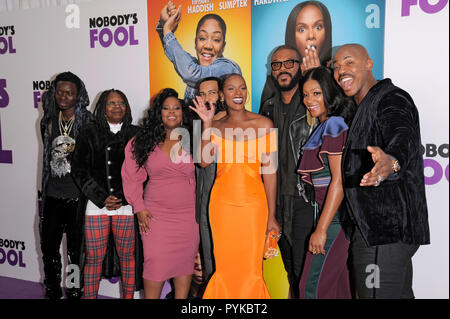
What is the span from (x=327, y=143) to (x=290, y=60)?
2.72ft

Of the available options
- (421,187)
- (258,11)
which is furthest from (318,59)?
(421,187)

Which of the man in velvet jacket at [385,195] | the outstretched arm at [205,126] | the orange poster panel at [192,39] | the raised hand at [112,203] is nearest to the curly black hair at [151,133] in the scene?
the outstretched arm at [205,126]

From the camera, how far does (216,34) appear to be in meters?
3.48

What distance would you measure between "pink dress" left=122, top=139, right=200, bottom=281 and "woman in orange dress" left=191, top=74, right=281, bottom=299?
0.23 m

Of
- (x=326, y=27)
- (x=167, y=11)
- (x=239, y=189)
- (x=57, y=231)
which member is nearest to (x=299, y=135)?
(x=239, y=189)

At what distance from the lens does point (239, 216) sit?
287 cm

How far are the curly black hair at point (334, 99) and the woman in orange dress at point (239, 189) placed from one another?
17.2 inches

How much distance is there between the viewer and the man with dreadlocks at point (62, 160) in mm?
3574

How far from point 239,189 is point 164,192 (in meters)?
0.59

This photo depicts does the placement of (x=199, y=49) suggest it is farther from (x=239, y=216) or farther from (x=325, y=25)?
(x=239, y=216)

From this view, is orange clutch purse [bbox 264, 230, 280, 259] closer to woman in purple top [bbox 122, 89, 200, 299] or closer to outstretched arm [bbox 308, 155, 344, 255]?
outstretched arm [bbox 308, 155, 344, 255]

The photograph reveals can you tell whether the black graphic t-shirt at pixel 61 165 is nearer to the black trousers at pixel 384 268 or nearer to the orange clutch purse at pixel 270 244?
the orange clutch purse at pixel 270 244

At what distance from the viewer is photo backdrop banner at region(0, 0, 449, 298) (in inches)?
111

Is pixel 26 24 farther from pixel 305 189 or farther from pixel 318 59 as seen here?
pixel 305 189
